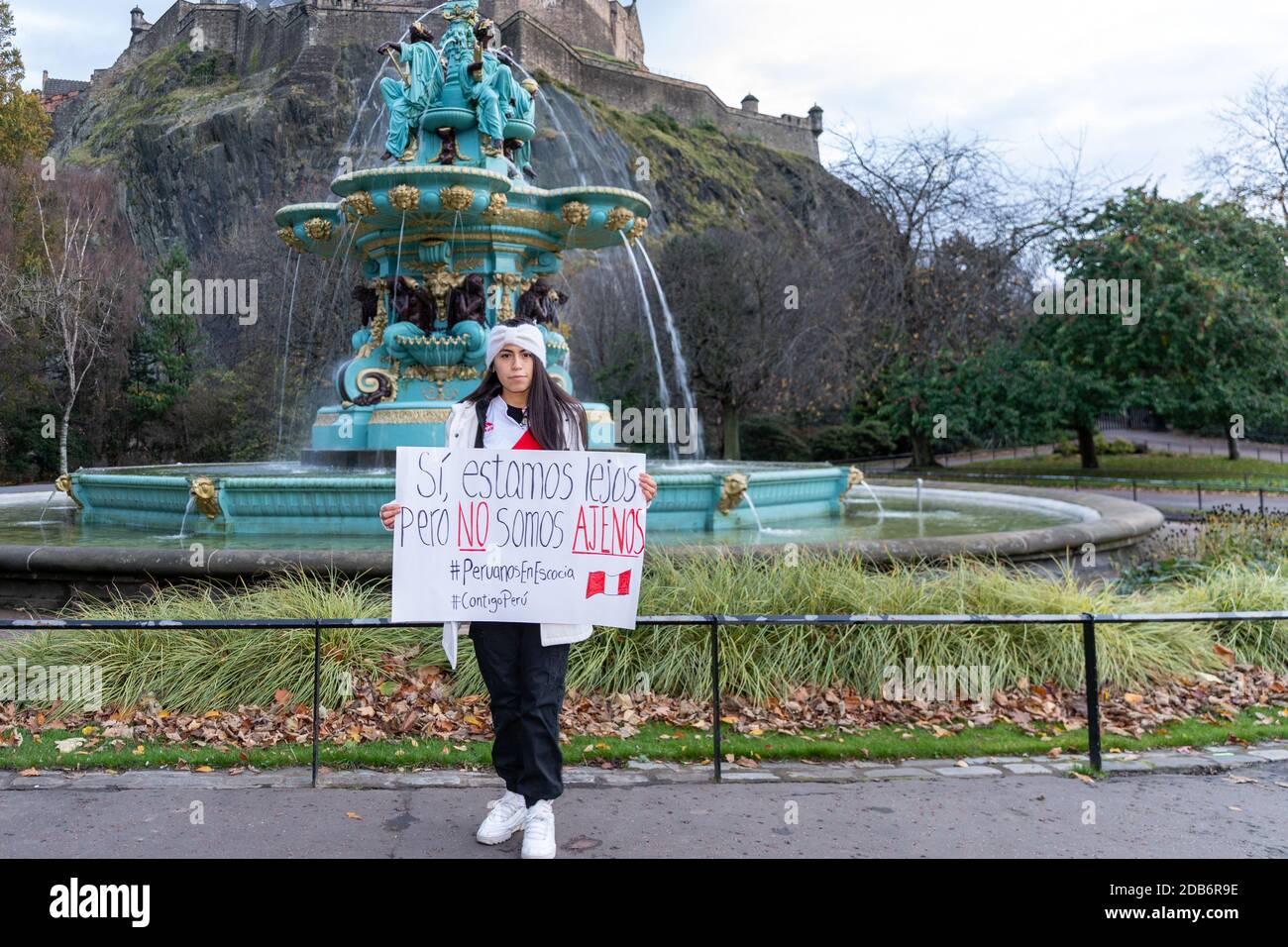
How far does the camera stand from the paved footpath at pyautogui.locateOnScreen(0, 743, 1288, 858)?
13.1ft

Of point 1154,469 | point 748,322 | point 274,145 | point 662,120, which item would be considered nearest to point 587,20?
point 662,120

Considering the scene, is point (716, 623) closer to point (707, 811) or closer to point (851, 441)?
point (707, 811)

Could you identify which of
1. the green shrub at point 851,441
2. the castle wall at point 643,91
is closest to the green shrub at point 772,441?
the green shrub at point 851,441

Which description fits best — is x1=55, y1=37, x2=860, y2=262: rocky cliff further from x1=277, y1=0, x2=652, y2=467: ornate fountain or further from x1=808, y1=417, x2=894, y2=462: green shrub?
x1=277, y1=0, x2=652, y2=467: ornate fountain

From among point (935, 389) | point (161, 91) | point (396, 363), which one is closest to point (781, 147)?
point (161, 91)

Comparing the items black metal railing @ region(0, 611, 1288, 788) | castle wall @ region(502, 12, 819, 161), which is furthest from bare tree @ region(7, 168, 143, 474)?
castle wall @ region(502, 12, 819, 161)

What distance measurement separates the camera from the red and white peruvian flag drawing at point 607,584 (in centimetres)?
404

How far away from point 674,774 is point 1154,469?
107 ft

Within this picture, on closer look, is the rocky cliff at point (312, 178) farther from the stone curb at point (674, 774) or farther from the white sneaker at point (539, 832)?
the white sneaker at point (539, 832)

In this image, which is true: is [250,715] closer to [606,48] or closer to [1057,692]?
[1057,692]

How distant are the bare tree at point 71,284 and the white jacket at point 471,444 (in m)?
30.8

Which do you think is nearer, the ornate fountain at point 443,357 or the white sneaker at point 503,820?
the white sneaker at point 503,820

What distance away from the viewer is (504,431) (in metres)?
4.00
